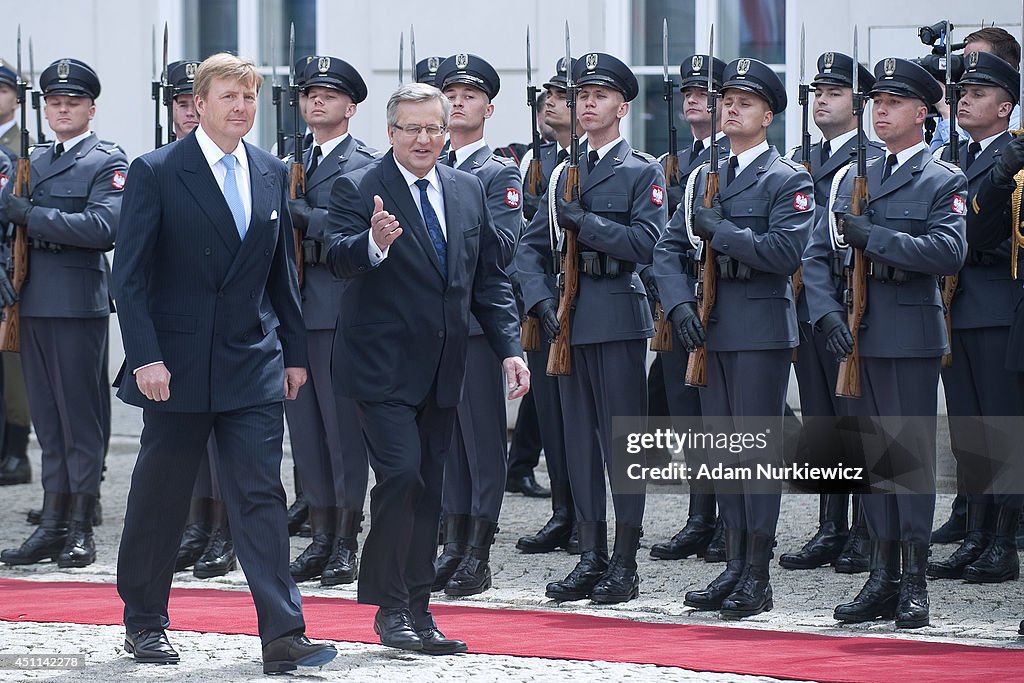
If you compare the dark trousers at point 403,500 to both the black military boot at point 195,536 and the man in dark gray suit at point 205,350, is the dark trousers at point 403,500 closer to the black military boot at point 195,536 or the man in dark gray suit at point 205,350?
the man in dark gray suit at point 205,350

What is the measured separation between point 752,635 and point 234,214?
7.56 ft

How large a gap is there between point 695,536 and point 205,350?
330 centimetres

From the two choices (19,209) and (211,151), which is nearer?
(211,151)

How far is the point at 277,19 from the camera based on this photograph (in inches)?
518

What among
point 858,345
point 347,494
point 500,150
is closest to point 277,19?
point 500,150

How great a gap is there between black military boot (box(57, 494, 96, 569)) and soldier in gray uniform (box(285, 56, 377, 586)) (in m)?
0.98

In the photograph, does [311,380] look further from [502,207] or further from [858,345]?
[858,345]

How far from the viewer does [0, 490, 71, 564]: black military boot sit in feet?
27.2

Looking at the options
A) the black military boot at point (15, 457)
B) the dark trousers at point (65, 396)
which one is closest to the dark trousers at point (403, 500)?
the dark trousers at point (65, 396)

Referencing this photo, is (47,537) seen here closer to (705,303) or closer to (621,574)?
(621,574)

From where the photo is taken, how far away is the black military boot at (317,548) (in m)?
7.85

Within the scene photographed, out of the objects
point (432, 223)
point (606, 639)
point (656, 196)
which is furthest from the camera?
point (656, 196)

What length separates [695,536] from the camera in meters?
8.52

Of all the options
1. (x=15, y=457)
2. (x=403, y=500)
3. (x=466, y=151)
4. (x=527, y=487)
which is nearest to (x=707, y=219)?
(x=466, y=151)
